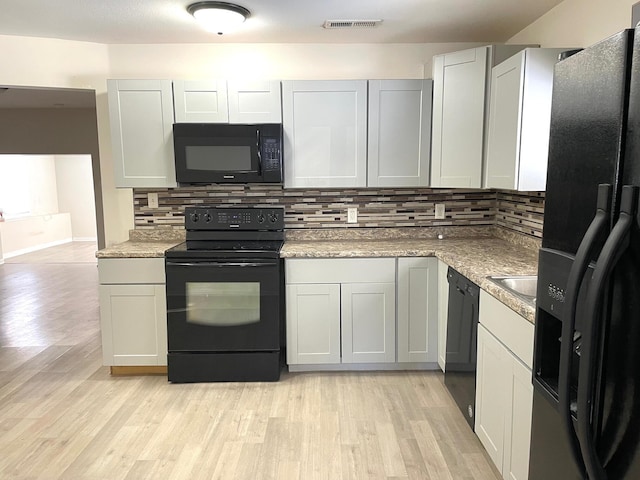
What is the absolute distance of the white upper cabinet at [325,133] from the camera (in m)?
2.99

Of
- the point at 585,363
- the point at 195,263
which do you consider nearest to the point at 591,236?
the point at 585,363

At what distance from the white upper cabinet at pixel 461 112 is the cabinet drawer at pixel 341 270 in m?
0.69

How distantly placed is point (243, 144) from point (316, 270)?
38.1 inches

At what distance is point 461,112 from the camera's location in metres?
2.81

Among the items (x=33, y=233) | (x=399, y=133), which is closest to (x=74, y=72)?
(x=399, y=133)

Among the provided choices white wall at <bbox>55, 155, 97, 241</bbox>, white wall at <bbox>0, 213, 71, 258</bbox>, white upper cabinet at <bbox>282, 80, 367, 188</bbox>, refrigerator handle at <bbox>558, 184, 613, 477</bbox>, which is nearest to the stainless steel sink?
refrigerator handle at <bbox>558, 184, 613, 477</bbox>

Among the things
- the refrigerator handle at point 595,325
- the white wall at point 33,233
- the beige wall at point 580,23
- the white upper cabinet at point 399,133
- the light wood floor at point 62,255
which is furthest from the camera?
the white wall at point 33,233

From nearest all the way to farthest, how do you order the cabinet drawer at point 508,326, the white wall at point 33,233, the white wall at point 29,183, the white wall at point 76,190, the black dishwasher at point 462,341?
the cabinet drawer at point 508,326 < the black dishwasher at point 462,341 < the white wall at point 33,233 < the white wall at point 29,183 < the white wall at point 76,190

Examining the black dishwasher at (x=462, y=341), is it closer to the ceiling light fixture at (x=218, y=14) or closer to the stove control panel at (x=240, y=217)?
the stove control panel at (x=240, y=217)

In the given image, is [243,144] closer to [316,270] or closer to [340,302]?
[316,270]

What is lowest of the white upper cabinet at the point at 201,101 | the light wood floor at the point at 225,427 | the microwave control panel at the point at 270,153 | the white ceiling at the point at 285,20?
the light wood floor at the point at 225,427

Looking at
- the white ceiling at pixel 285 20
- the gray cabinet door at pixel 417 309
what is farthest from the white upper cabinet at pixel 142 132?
the gray cabinet door at pixel 417 309

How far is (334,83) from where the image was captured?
9.77 feet

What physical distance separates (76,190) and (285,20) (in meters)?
8.91
